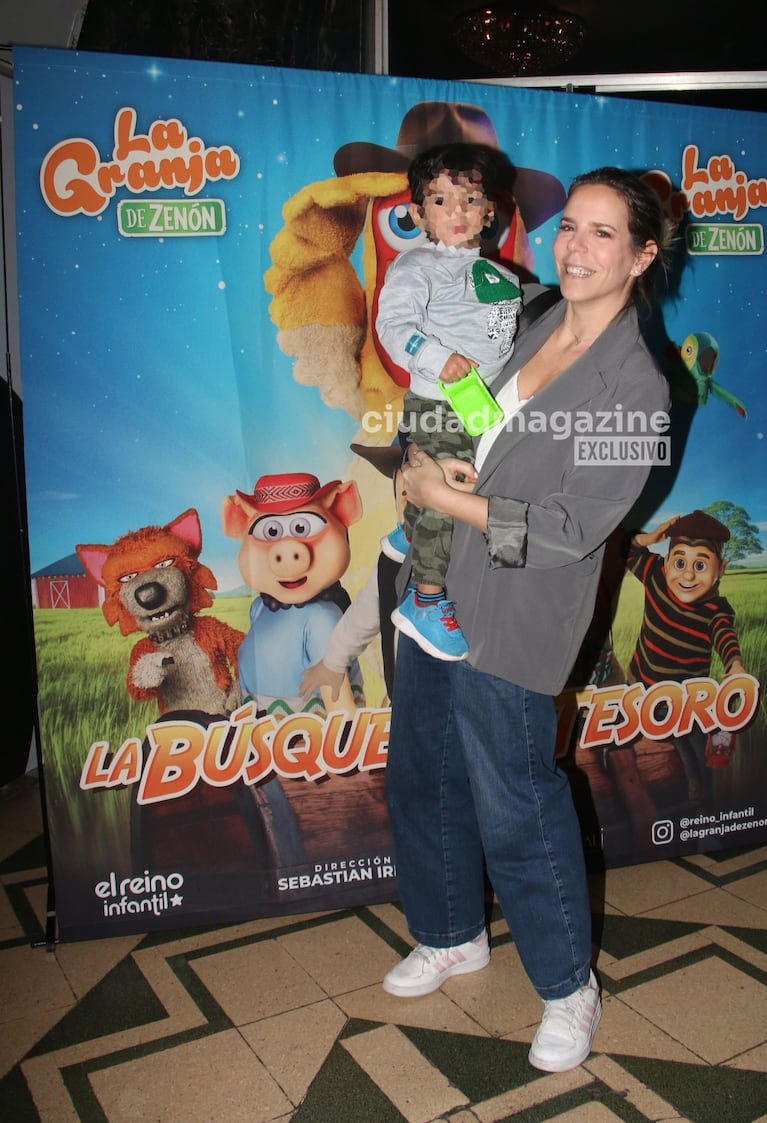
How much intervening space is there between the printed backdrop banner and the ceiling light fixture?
2146 mm

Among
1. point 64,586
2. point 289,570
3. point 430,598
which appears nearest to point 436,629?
point 430,598

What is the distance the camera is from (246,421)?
206cm

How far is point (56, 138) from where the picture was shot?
1886 millimetres

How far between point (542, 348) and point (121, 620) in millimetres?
1019

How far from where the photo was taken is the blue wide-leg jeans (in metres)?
1.65

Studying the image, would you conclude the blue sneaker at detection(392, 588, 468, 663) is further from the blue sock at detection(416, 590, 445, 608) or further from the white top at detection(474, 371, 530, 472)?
the white top at detection(474, 371, 530, 472)

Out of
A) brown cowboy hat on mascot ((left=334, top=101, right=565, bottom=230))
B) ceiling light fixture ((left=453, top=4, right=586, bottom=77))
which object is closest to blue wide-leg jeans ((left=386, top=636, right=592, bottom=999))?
brown cowboy hat on mascot ((left=334, top=101, right=565, bottom=230))

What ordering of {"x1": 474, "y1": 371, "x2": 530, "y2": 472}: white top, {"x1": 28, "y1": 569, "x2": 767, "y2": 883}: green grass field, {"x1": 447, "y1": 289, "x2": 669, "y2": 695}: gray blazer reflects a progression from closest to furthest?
{"x1": 447, "y1": 289, "x2": 669, "y2": 695}: gray blazer < {"x1": 474, "y1": 371, "x2": 530, "y2": 472}: white top < {"x1": 28, "y1": 569, "x2": 767, "y2": 883}: green grass field

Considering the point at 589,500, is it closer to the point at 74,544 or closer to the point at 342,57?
the point at 74,544

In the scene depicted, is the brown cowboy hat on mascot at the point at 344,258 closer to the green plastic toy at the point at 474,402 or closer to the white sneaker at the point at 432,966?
the green plastic toy at the point at 474,402

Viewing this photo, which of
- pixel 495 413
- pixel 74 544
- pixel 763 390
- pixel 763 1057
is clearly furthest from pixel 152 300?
pixel 763 1057

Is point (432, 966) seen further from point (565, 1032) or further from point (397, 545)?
point (397, 545)

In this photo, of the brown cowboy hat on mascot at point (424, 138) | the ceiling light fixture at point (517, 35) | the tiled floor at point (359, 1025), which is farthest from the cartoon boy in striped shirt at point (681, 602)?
the ceiling light fixture at point (517, 35)

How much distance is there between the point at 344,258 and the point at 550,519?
86cm
